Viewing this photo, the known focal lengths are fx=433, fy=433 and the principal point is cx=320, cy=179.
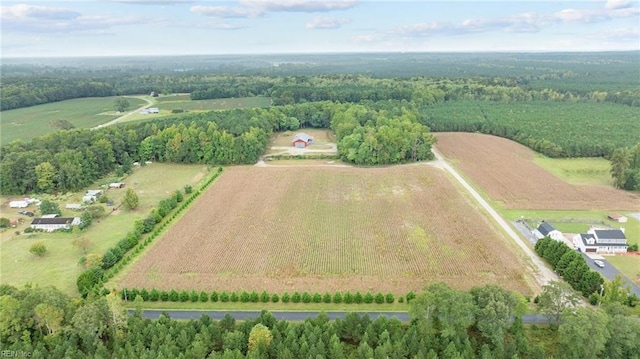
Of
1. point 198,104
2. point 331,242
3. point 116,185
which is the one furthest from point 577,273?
point 198,104

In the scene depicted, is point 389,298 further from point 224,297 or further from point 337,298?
point 224,297

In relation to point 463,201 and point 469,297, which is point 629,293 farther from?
point 463,201

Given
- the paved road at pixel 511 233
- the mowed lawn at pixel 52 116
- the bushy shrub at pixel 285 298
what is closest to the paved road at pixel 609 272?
the paved road at pixel 511 233

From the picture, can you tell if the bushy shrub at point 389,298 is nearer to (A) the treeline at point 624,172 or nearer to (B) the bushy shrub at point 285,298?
(B) the bushy shrub at point 285,298

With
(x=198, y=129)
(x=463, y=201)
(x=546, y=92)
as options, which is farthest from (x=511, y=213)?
(x=546, y=92)

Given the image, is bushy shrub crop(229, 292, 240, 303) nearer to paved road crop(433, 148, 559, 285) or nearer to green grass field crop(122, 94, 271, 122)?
paved road crop(433, 148, 559, 285)

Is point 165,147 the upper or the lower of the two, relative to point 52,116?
lower
